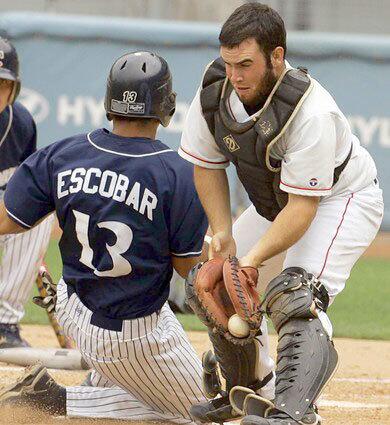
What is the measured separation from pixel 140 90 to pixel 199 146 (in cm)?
32

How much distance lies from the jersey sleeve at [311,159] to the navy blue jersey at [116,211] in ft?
1.57

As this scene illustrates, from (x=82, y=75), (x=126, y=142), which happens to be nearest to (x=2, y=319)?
(x=126, y=142)

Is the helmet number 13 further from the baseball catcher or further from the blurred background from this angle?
the blurred background

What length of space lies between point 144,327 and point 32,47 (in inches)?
363

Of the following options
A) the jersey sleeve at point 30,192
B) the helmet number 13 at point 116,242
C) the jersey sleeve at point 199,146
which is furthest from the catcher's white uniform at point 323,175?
the jersey sleeve at point 30,192

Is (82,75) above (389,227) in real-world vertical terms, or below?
above

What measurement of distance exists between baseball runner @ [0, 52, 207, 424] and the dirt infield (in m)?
0.28

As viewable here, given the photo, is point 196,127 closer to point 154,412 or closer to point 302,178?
point 302,178

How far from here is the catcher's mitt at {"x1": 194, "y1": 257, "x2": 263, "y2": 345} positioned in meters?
4.23

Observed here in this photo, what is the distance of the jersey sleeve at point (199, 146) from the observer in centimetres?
473

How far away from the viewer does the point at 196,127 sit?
4.74 m

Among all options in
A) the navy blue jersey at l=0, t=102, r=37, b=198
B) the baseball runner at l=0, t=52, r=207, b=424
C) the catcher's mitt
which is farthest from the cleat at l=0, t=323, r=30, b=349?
the catcher's mitt

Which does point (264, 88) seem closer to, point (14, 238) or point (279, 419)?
point (279, 419)

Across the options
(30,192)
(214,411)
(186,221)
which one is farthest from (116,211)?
(214,411)
